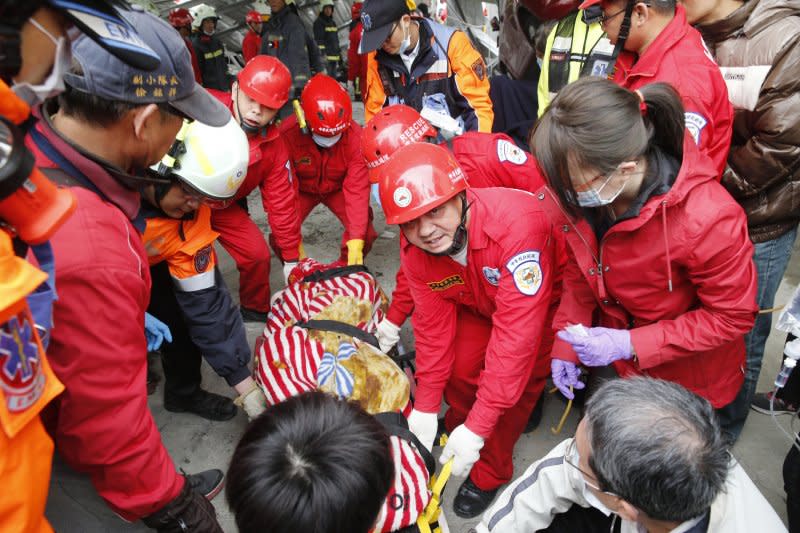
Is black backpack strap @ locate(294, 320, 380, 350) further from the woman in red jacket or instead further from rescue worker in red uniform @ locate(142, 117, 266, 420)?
the woman in red jacket

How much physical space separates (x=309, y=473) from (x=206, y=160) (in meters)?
1.65

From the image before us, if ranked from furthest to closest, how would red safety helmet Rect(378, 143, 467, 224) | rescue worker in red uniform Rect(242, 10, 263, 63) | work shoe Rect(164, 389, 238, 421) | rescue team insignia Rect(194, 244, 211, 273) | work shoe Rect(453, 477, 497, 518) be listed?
1. rescue worker in red uniform Rect(242, 10, 263, 63)
2. work shoe Rect(164, 389, 238, 421)
3. work shoe Rect(453, 477, 497, 518)
4. rescue team insignia Rect(194, 244, 211, 273)
5. red safety helmet Rect(378, 143, 467, 224)

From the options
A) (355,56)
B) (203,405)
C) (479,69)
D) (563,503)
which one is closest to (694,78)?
(563,503)

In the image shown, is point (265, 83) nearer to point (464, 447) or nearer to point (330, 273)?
point (330, 273)

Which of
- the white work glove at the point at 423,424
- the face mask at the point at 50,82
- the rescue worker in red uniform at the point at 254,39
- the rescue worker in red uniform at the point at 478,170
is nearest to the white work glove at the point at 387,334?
the rescue worker in red uniform at the point at 478,170

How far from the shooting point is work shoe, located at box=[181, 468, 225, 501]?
267 cm

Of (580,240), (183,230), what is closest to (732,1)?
(580,240)

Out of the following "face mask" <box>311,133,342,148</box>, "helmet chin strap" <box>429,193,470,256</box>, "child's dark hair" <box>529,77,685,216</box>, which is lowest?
"face mask" <box>311,133,342,148</box>

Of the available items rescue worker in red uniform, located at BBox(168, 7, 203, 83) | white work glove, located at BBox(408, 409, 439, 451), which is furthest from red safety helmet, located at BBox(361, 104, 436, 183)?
rescue worker in red uniform, located at BBox(168, 7, 203, 83)

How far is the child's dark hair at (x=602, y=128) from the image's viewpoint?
5.33ft

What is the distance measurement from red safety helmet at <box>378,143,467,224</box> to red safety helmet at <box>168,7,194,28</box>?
844cm

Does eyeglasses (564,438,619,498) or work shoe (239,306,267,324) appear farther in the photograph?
work shoe (239,306,267,324)

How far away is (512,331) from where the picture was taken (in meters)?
2.07

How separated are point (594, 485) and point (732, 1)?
222cm
